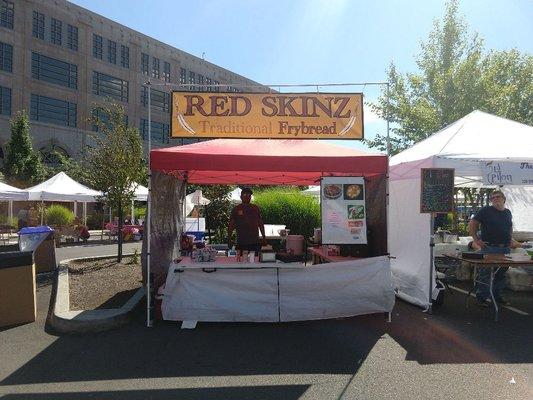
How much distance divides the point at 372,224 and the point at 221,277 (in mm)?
2677

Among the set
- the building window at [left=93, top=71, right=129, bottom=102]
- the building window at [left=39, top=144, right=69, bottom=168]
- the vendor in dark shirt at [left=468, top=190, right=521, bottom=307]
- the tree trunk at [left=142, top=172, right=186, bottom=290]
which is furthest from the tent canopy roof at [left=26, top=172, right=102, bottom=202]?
the building window at [left=93, top=71, right=129, bottom=102]

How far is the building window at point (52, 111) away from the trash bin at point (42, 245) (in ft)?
121

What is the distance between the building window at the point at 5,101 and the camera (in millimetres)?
41156

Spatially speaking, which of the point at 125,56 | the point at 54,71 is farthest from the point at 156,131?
the point at 54,71

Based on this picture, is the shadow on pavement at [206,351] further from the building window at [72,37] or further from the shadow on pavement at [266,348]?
the building window at [72,37]

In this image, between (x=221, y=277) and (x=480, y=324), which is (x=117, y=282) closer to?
(x=221, y=277)

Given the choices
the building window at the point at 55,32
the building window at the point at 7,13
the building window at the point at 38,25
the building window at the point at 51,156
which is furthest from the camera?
the building window at the point at 55,32

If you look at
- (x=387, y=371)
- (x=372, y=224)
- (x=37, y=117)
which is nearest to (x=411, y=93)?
(x=372, y=224)

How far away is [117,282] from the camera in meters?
9.38

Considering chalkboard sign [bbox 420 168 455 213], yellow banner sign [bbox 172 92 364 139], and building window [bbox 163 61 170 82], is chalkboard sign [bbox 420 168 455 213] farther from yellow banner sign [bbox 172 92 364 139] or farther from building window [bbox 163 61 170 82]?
building window [bbox 163 61 170 82]

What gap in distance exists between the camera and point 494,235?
770cm

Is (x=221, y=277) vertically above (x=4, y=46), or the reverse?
(x=4, y=46)

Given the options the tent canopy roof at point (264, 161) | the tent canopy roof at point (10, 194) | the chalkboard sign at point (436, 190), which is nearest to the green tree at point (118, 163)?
the tent canopy roof at point (10, 194)

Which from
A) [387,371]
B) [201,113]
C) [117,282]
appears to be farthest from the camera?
[117,282]
